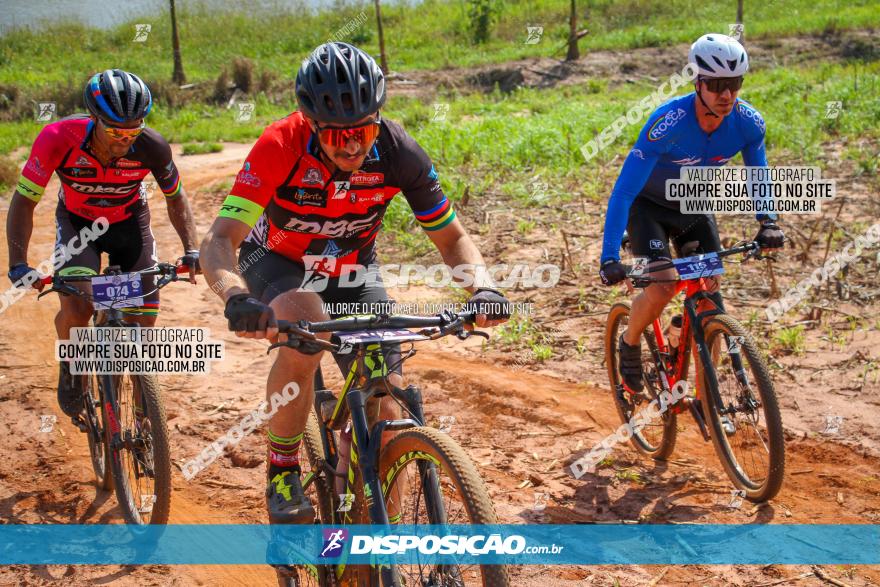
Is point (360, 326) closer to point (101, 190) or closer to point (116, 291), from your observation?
point (116, 291)

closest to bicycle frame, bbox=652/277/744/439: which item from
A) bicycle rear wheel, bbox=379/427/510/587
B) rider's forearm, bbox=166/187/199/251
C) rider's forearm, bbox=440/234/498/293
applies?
rider's forearm, bbox=440/234/498/293

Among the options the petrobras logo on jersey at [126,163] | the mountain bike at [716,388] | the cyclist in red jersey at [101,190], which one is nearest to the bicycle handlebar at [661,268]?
the mountain bike at [716,388]

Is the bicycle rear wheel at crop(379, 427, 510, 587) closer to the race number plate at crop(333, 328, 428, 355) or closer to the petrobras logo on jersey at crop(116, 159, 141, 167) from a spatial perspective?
the race number plate at crop(333, 328, 428, 355)

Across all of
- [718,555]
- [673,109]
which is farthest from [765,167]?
[718,555]

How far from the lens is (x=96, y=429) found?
5.66 m

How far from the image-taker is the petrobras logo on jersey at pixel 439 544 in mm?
2715

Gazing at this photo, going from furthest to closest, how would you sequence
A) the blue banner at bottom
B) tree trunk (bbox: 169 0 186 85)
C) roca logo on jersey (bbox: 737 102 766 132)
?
tree trunk (bbox: 169 0 186 85)
roca logo on jersey (bbox: 737 102 766 132)
the blue banner at bottom

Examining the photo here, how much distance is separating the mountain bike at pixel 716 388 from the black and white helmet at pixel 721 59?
1063 mm

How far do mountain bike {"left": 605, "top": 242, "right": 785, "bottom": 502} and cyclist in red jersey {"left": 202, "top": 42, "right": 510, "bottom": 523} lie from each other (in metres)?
1.78

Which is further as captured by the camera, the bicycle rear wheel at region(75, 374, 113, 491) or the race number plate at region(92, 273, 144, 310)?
the bicycle rear wheel at region(75, 374, 113, 491)

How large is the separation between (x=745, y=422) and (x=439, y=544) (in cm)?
314

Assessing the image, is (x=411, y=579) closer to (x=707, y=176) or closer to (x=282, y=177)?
(x=282, y=177)

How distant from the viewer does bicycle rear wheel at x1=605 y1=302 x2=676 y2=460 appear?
5.69 metres

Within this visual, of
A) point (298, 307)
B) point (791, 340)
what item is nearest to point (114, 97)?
point (298, 307)
